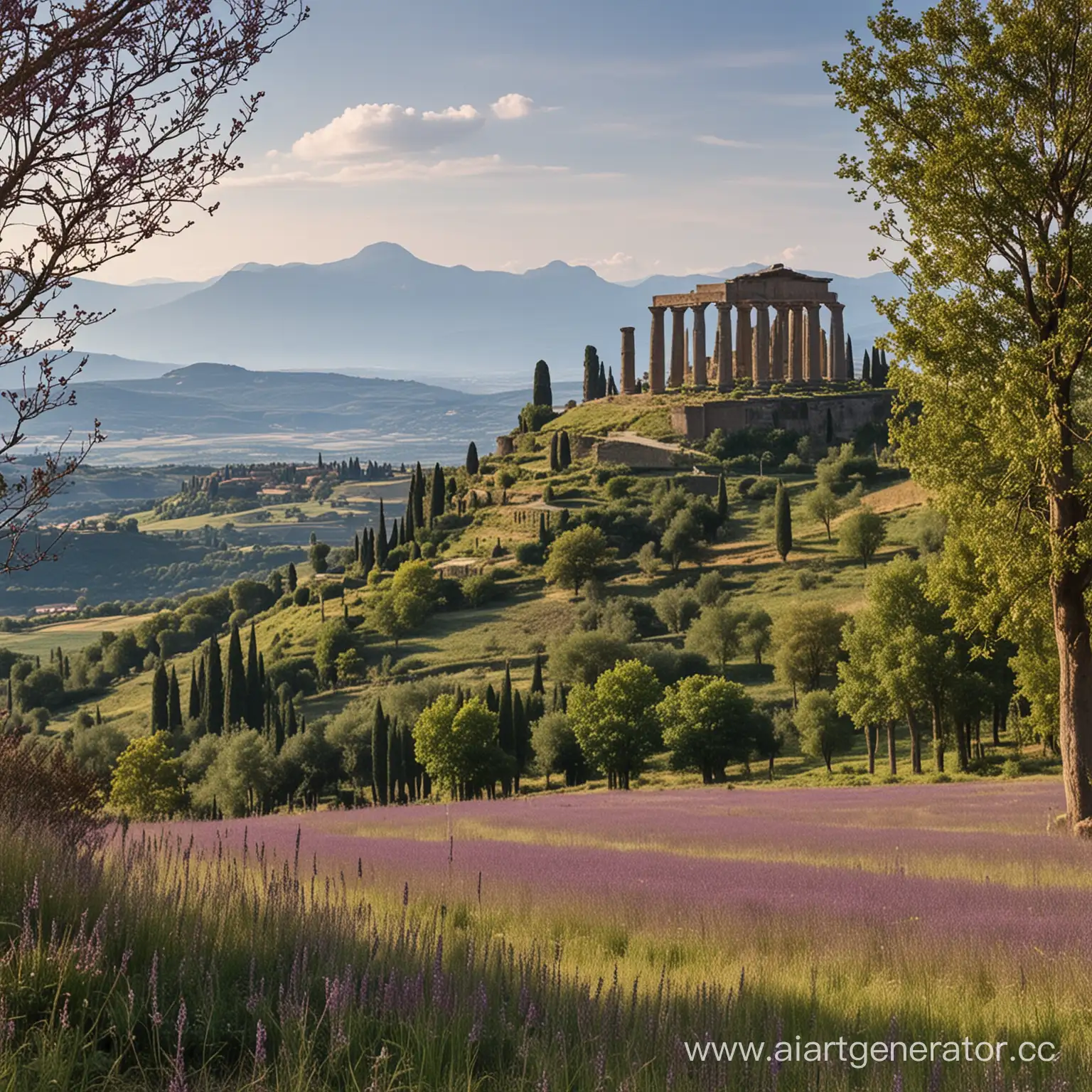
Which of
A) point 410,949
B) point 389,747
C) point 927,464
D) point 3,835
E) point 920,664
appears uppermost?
point 927,464

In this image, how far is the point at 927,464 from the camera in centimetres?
1694

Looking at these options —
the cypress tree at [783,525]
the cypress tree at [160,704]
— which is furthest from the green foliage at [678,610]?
the cypress tree at [160,704]

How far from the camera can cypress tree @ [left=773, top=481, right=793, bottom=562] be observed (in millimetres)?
101625

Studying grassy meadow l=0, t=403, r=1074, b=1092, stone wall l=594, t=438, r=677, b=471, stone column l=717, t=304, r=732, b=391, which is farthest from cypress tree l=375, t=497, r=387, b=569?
grassy meadow l=0, t=403, r=1074, b=1092

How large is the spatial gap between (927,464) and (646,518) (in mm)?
102118

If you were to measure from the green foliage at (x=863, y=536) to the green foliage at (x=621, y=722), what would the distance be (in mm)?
38627

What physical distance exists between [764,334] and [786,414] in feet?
60.2

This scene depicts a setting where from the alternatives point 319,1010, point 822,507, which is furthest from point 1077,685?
point 822,507

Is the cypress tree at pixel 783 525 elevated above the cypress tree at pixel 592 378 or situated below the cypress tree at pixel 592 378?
below

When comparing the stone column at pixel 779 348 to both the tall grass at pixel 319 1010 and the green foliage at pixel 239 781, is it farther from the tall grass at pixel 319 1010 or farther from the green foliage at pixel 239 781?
the tall grass at pixel 319 1010

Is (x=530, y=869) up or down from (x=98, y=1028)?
down

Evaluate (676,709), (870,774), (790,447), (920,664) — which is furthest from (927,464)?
(790,447)

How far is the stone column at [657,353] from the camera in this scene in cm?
15362

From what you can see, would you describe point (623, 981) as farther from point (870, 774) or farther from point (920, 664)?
point (870, 774)
